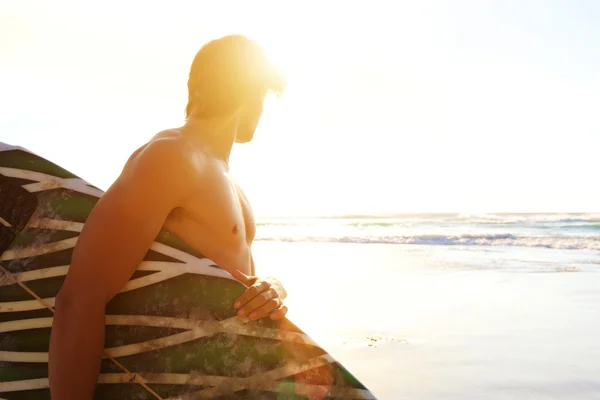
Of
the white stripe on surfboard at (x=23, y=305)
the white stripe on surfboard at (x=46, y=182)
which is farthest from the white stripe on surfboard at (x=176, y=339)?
the white stripe on surfboard at (x=46, y=182)

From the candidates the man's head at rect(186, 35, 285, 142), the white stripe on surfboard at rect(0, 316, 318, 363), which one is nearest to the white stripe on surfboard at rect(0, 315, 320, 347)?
the white stripe on surfboard at rect(0, 316, 318, 363)

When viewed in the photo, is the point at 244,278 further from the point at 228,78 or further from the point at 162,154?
the point at 228,78

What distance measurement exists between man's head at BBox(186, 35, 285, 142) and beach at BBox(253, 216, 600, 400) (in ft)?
8.82

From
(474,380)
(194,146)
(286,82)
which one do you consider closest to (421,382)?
(474,380)

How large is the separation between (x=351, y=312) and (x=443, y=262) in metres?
5.77

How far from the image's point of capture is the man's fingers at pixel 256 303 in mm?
1443

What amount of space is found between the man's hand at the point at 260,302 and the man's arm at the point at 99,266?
30 centimetres

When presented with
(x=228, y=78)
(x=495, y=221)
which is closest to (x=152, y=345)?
(x=228, y=78)

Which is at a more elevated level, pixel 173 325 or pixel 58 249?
pixel 58 249

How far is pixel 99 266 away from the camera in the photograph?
1205 mm

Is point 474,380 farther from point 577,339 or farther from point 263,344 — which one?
point 263,344

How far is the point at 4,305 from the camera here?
57.6 inches

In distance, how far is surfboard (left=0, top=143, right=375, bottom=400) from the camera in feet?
4.57

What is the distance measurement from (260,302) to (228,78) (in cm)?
73
